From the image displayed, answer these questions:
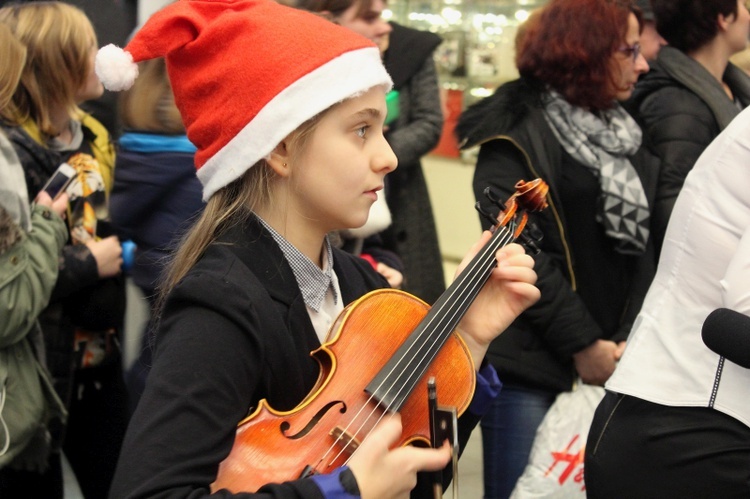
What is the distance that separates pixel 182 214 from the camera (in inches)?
95.3

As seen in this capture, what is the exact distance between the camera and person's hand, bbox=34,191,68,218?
2.64 m

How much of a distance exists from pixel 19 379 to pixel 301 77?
1397mm

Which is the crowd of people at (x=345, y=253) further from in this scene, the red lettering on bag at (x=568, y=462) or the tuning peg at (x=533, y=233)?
the red lettering on bag at (x=568, y=462)

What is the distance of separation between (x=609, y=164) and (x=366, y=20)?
37.1 inches

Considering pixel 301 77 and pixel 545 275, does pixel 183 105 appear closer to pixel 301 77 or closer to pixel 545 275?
pixel 301 77

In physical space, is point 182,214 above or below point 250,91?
below

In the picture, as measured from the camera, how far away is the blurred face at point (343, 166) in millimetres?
1491

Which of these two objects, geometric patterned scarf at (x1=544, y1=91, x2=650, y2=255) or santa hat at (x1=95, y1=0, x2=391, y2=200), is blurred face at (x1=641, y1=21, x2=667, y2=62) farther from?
santa hat at (x1=95, y1=0, x2=391, y2=200)

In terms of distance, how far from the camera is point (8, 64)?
8.67ft

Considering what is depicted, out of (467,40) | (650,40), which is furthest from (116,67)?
(467,40)

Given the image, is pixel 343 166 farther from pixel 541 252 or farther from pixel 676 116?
pixel 676 116

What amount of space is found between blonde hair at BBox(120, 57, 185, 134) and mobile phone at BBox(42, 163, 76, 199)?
1.45ft

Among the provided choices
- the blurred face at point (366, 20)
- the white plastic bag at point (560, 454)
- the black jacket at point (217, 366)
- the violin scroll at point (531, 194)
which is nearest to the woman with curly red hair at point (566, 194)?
the white plastic bag at point (560, 454)

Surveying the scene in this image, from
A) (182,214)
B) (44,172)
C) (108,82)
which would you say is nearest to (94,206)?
(44,172)
